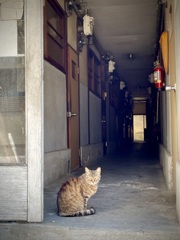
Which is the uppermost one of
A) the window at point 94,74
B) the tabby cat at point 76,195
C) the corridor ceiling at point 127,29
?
the corridor ceiling at point 127,29

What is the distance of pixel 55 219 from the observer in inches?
112

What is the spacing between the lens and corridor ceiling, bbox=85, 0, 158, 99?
22.2 feet

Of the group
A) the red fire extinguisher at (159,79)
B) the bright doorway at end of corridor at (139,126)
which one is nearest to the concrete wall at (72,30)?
the red fire extinguisher at (159,79)

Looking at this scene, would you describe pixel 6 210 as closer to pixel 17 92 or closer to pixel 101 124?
pixel 17 92

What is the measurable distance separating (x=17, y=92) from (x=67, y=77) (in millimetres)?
3462

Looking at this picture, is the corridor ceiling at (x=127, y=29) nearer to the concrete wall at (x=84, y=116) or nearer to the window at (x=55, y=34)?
Result: the window at (x=55, y=34)

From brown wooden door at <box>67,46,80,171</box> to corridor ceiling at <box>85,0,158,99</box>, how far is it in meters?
1.27

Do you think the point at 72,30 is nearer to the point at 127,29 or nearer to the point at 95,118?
the point at 127,29

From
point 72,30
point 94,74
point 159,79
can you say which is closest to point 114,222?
point 159,79

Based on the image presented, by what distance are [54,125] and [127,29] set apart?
4.26 meters

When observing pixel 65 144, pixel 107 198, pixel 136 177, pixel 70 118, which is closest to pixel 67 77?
pixel 70 118

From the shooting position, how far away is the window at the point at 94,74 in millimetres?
9280

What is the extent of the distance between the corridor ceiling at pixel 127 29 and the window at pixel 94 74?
0.58 m

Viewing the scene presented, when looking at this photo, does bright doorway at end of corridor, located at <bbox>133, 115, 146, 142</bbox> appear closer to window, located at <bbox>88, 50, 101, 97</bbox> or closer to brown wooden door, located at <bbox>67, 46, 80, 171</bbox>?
window, located at <bbox>88, 50, 101, 97</bbox>
